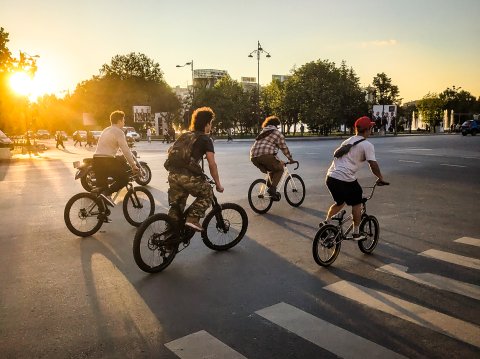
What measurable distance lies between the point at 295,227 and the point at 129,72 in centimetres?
8148

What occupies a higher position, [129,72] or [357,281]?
[129,72]

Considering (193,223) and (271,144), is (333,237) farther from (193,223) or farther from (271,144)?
(271,144)

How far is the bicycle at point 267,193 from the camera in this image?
838 cm

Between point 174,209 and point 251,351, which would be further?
point 174,209

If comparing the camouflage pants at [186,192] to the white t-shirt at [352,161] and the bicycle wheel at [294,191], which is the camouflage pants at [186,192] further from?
the bicycle wheel at [294,191]

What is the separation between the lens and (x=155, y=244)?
5.02 metres

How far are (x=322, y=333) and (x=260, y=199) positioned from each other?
493 cm

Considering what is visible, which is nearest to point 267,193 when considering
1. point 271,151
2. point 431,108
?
point 271,151

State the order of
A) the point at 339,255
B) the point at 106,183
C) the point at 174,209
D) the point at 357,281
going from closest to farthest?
the point at 357,281 → the point at 174,209 → the point at 339,255 → the point at 106,183

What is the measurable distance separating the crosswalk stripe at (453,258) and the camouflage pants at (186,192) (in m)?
3.16

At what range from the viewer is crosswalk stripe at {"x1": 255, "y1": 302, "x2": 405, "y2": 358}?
3254 millimetres

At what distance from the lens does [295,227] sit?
23.7ft

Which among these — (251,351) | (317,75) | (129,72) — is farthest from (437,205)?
(129,72)

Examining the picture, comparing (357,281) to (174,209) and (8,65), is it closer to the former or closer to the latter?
(174,209)
